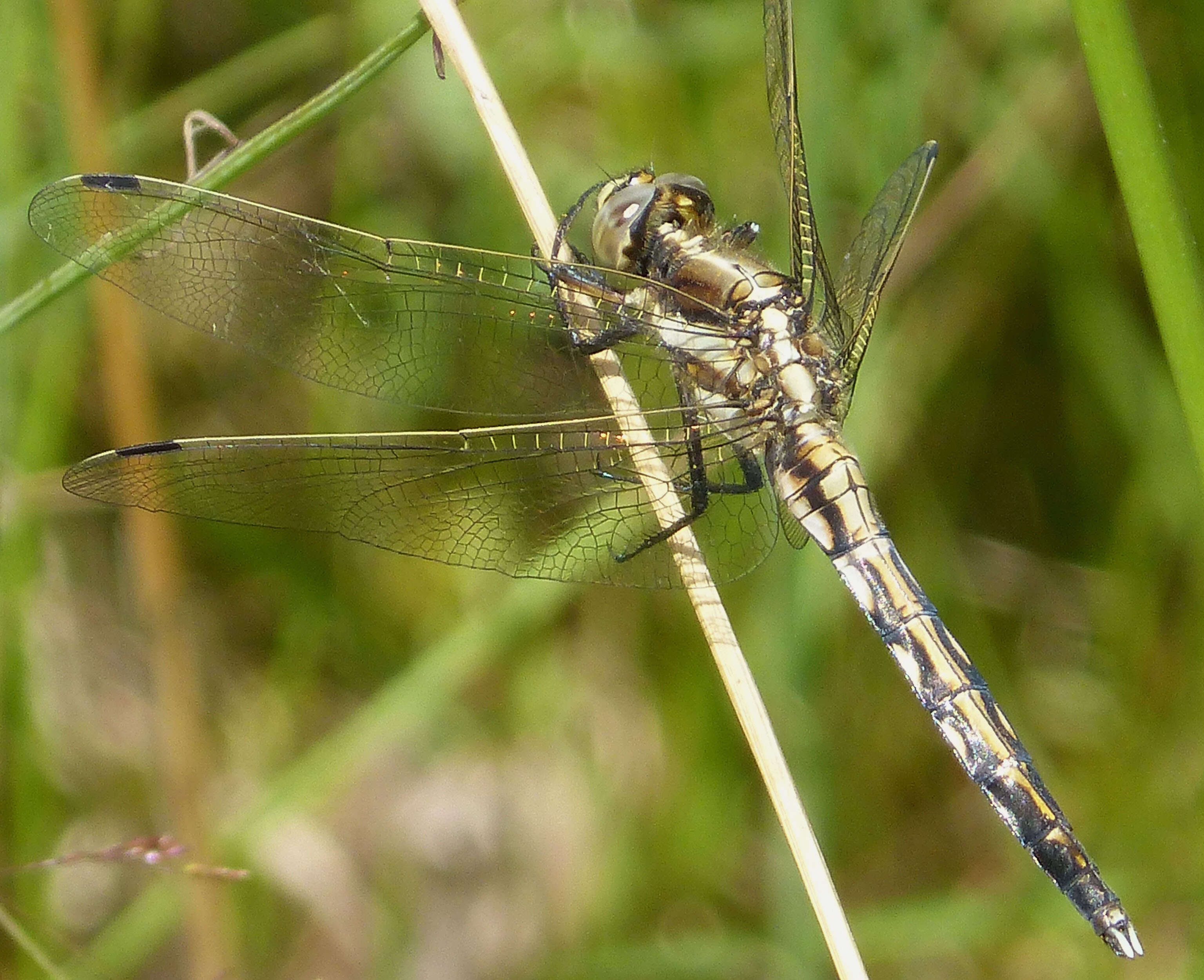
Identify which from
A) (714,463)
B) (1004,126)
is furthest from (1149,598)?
(714,463)

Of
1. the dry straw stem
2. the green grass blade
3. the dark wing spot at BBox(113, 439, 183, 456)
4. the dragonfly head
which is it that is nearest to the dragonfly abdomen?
the dry straw stem

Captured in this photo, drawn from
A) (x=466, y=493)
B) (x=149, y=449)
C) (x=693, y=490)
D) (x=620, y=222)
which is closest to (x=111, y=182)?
(x=149, y=449)

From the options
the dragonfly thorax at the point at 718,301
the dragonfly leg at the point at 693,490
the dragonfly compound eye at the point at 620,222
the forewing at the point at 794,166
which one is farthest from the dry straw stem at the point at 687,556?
the forewing at the point at 794,166

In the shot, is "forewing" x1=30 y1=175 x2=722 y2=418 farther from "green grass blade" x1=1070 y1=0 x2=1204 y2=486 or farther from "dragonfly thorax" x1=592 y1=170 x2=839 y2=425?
"green grass blade" x1=1070 y1=0 x2=1204 y2=486

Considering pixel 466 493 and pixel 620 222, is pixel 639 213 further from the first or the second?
pixel 466 493

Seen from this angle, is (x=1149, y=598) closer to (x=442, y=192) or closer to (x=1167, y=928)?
(x=1167, y=928)

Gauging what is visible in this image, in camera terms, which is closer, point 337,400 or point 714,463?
point 714,463

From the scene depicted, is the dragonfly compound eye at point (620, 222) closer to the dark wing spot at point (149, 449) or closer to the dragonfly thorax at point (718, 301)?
the dragonfly thorax at point (718, 301)
